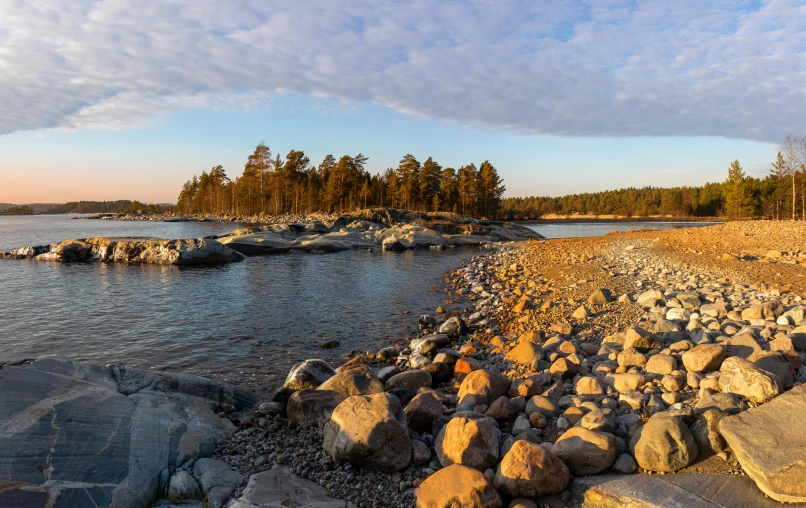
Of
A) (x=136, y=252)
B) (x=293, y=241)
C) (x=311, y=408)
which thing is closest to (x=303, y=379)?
(x=311, y=408)

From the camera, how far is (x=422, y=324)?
14.0 meters

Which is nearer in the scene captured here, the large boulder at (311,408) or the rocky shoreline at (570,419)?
the rocky shoreline at (570,419)

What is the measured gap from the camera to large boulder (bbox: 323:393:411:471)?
219 inches

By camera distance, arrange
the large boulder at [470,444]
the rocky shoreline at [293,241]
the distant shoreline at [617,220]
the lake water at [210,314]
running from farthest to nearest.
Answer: the distant shoreline at [617,220] < the rocky shoreline at [293,241] < the lake water at [210,314] < the large boulder at [470,444]

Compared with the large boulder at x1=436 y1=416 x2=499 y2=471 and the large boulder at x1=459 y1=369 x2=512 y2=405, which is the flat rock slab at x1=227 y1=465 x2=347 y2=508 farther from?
the large boulder at x1=459 y1=369 x2=512 y2=405

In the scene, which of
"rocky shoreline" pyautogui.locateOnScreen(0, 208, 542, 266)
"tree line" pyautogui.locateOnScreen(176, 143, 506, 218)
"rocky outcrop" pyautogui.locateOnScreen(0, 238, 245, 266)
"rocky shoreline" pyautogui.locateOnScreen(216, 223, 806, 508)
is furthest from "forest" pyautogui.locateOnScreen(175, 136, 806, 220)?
"rocky shoreline" pyautogui.locateOnScreen(216, 223, 806, 508)

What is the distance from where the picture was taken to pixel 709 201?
127 metres

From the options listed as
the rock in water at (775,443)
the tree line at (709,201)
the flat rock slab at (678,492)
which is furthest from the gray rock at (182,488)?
the tree line at (709,201)

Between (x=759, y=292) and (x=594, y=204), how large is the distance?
163 m

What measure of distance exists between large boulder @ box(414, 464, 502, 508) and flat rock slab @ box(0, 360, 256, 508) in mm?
3122

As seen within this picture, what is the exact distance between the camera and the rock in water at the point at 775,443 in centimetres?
415

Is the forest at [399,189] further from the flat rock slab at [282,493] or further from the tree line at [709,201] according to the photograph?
the flat rock slab at [282,493]

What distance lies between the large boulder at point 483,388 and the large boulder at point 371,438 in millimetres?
1653

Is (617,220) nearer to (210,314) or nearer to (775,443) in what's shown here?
(210,314)
